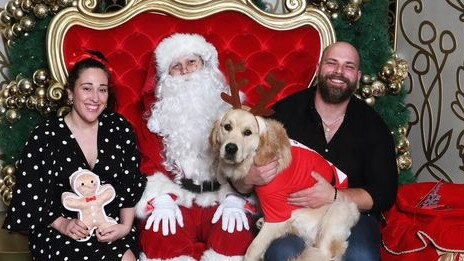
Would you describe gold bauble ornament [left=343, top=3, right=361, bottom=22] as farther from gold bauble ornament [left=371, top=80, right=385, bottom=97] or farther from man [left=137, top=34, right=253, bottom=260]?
man [left=137, top=34, right=253, bottom=260]

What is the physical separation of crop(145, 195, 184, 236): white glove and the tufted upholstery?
41cm

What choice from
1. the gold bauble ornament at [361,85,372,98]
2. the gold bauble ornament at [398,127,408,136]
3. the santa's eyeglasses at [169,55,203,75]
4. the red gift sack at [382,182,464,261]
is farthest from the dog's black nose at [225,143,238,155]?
the gold bauble ornament at [398,127,408,136]

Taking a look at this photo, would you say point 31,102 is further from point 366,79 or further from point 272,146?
point 366,79

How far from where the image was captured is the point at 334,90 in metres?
2.99

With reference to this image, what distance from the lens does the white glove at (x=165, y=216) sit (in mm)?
2920

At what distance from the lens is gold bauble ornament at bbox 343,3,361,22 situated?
12.6ft

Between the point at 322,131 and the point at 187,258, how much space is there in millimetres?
792

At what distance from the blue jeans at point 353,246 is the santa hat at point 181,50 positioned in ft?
3.36

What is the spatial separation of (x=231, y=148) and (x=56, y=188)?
2.53ft

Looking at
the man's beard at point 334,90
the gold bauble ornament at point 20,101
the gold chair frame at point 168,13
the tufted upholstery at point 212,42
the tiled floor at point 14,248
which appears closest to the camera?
the man's beard at point 334,90

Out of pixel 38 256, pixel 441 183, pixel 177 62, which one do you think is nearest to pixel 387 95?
pixel 441 183

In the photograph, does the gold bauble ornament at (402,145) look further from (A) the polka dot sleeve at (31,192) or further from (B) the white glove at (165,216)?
(A) the polka dot sleeve at (31,192)

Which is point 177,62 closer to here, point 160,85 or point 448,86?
point 160,85

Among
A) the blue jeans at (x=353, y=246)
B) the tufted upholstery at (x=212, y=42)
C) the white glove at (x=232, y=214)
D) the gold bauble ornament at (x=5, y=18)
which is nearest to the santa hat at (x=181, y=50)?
the tufted upholstery at (x=212, y=42)
